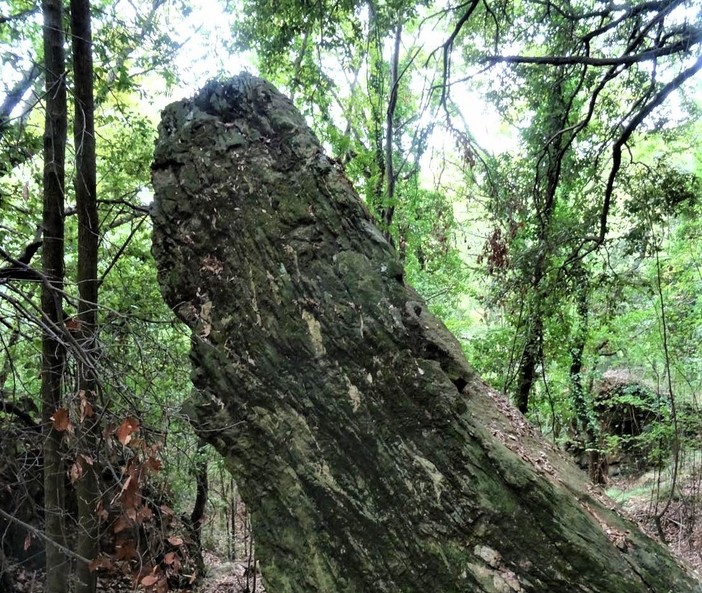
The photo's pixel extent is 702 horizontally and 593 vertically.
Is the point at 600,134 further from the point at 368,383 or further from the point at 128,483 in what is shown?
the point at 128,483

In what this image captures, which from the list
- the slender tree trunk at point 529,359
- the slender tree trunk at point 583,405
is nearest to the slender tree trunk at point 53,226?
the slender tree trunk at point 529,359

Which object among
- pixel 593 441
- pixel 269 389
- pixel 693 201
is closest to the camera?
pixel 269 389

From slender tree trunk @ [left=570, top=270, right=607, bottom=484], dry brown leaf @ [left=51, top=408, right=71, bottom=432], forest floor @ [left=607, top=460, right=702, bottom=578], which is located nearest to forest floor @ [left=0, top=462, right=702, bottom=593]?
forest floor @ [left=607, top=460, right=702, bottom=578]

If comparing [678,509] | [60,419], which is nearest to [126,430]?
[60,419]

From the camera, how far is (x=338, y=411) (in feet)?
10.4

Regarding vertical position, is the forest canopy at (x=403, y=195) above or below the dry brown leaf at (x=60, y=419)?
above

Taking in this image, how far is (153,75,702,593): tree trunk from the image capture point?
2949mm

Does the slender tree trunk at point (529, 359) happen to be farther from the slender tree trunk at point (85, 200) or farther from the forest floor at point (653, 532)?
the slender tree trunk at point (85, 200)

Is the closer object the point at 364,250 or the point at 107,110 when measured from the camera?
the point at 364,250

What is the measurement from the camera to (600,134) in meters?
6.66

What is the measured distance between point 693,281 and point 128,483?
31.2 ft

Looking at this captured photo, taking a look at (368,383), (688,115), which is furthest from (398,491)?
(688,115)

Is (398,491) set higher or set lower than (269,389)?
lower

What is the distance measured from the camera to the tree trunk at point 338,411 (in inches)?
116
